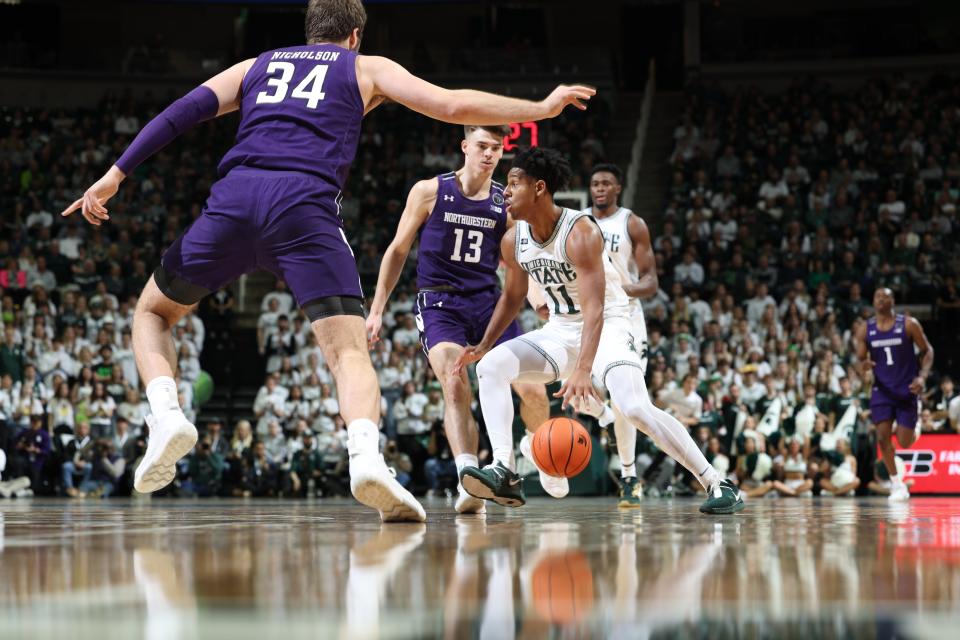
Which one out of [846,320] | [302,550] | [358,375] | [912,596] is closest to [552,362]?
[358,375]

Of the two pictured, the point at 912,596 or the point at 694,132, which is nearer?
the point at 912,596

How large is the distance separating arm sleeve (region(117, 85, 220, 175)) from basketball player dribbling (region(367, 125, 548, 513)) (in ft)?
6.31

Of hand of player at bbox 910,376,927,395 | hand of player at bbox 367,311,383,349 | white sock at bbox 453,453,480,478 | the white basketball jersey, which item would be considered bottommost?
white sock at bbox 453,453,480,478

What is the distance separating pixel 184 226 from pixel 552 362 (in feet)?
42.4

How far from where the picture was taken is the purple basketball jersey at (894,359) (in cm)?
1030

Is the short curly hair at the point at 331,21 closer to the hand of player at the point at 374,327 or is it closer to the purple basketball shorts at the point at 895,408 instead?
the hand of player at the point at 374,327

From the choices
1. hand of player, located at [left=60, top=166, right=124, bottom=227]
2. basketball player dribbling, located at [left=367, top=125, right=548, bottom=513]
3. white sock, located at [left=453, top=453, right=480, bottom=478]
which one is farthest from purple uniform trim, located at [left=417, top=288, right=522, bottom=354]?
hand of player, located at [left=60, top=166, right=124, bottom=227]

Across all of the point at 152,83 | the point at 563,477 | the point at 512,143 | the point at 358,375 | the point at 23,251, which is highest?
the point at 152,83

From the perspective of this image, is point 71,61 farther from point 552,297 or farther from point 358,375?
point 358,375

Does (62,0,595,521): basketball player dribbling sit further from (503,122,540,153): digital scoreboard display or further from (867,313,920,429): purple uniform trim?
(503,122,540,153): digital scoreboard display

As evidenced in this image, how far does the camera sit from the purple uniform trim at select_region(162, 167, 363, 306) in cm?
366

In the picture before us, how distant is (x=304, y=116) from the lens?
388cm

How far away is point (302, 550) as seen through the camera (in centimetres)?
257

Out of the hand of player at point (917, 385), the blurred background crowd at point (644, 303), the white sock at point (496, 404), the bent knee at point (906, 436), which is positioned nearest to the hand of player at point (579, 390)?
the white sock at point (496, 404)
